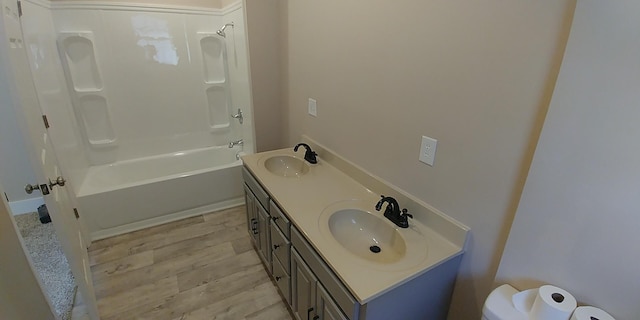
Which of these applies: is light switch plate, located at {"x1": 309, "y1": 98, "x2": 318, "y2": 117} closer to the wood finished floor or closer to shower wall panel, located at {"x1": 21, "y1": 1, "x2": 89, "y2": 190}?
the wood finished floor

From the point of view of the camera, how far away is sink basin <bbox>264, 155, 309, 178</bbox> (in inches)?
85.3

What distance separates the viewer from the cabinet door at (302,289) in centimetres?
135

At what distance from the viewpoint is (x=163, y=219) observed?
264 centimetres

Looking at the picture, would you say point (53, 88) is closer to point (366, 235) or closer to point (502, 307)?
point (366, 235)

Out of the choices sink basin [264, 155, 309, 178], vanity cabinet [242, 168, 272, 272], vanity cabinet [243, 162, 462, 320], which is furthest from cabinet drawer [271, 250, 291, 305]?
sink basin [264, 155, 309, 178]

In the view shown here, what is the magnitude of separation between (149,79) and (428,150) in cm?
297

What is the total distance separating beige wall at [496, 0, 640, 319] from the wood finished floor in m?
1.47

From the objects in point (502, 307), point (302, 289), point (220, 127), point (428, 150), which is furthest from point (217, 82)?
point (502, 307)

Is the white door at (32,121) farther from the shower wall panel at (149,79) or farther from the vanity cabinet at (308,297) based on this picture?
the shower wall panel at (149,79)

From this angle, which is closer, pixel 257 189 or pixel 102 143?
pixel 257 189

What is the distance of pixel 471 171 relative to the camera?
1130 millimetres

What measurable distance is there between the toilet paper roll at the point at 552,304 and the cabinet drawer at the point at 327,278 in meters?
0.56

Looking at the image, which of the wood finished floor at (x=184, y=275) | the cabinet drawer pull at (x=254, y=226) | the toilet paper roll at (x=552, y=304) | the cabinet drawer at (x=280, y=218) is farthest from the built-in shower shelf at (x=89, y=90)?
the toilet paper roll at (x=552, y=304)

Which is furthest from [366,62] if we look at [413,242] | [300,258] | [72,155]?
[72,155]
